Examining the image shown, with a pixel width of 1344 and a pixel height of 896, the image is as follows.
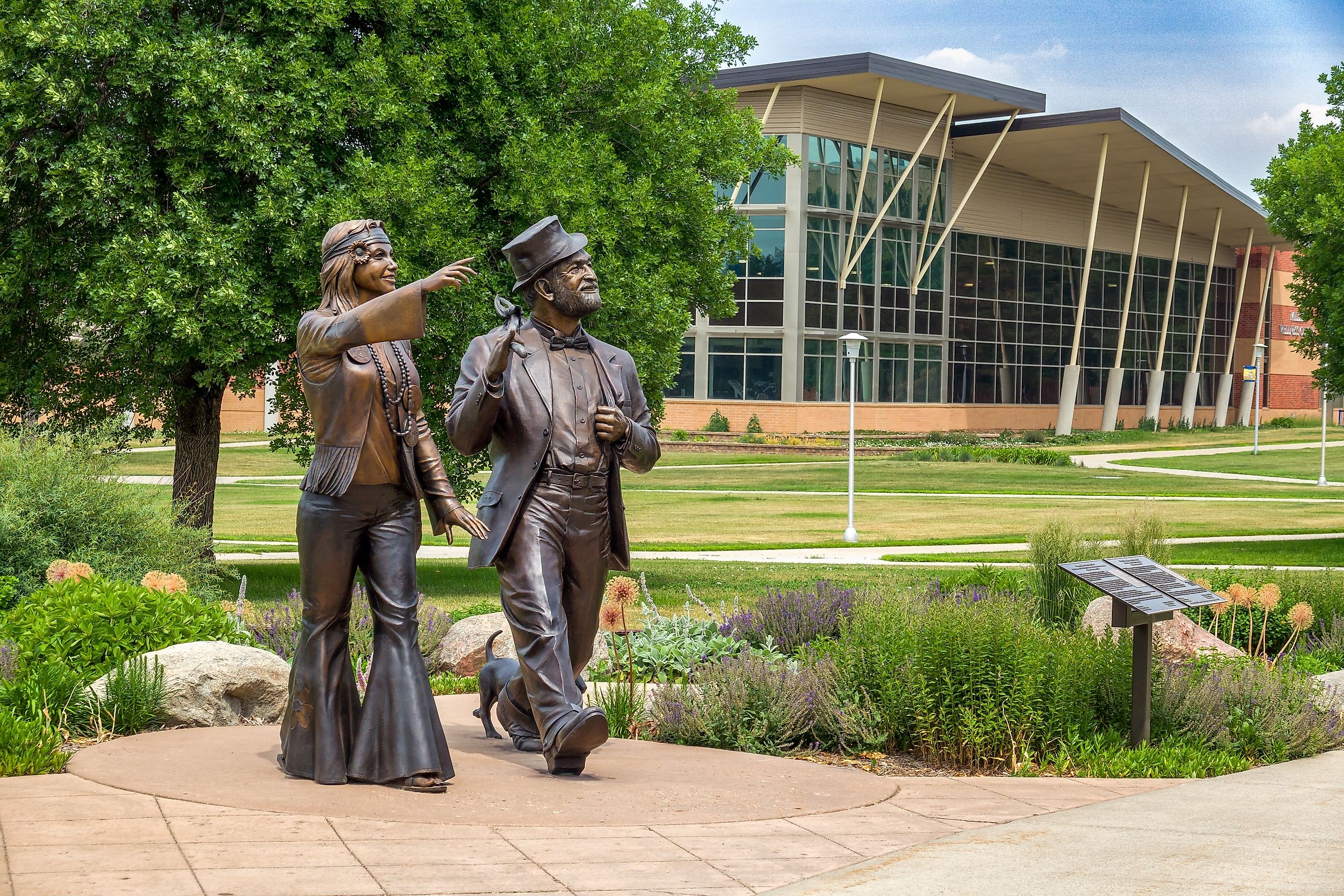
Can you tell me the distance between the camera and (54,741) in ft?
21.2

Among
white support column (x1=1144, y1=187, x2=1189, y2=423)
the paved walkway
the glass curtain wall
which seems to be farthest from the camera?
white support column (x1=1144, y1=187, x2=1189, y2=423)

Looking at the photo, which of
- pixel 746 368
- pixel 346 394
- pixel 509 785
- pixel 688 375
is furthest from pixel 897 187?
pixel 509 785

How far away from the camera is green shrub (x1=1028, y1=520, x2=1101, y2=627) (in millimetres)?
11609

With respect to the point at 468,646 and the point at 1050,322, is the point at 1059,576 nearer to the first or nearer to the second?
the point at 468,646

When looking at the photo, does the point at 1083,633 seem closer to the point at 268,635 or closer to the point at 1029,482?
the point at 268,635

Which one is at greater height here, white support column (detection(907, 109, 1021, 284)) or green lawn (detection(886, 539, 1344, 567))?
white support column (detection(907, 109, 1021, 284))

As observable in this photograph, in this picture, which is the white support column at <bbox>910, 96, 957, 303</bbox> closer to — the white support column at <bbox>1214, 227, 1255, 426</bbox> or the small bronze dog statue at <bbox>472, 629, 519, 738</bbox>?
the white support column at <bbox>1214, 227, 1255, 426</bbox>

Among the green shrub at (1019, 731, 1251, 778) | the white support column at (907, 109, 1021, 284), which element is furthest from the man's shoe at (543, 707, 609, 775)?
the white support column at (907, 109, 1021, 284)

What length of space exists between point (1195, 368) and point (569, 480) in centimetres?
7078

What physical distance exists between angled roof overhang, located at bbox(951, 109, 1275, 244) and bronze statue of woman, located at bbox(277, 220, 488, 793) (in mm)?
49542

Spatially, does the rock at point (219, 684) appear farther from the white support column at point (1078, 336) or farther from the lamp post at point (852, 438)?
the white support column at point (1078, 336)

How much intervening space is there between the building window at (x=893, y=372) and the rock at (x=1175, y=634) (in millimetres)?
45366

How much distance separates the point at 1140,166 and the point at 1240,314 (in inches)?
1007

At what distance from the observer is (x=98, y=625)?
7.85 metres
